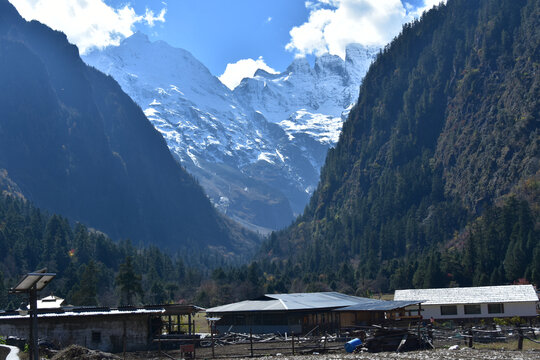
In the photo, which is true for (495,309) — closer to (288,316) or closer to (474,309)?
(474,309)

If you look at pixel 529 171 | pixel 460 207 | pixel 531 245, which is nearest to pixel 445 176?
pixel 460 207

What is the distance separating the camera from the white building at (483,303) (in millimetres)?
77375

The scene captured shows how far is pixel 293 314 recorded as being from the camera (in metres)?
73.8

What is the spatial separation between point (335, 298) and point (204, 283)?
8174 cm

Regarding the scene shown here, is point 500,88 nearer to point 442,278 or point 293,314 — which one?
point 442,278

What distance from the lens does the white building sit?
77375 millimetres

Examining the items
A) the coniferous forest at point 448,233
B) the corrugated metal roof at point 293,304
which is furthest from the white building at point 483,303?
the coniferous forest at point 448,233

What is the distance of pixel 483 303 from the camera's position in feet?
257

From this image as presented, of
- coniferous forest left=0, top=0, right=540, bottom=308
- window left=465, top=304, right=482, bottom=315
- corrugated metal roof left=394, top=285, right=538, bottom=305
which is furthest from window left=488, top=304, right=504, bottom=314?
coniferous forest left=0, top=0, right=540, bottom=308

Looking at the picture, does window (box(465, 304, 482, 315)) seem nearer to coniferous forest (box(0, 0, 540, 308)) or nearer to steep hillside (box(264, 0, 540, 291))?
coniferous forest (box(0, 0, 540, 308))

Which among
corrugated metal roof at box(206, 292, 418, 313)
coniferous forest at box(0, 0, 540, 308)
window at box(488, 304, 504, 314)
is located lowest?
window at box(488, 304, 504, 314)

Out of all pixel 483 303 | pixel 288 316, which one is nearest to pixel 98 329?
pixel 288 316

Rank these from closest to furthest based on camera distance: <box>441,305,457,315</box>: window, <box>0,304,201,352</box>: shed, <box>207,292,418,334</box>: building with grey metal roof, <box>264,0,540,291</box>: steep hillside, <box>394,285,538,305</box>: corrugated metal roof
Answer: <box>0,304,201,352</box>: shed
<box>207,292,418,334</box>: building with grey metal roof
<box>394,285,538,305</box>: corrugated metal roof
<box>441,305,457,315</box>: window
<box>264,0,540,291</box>: steep hillside

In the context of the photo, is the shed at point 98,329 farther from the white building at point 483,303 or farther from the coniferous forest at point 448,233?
the coniferous forest at point 448,233
